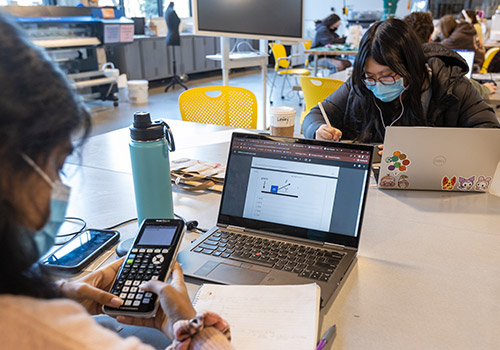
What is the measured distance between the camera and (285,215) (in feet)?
3.23

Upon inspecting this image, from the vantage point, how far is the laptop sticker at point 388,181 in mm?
1333

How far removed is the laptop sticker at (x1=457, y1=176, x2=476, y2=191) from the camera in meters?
1.31

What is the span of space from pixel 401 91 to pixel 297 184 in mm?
854

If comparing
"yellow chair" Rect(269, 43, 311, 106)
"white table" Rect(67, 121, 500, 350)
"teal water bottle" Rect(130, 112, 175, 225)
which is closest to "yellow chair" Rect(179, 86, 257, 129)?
"white table" Rect(67, 121, 500, 350)

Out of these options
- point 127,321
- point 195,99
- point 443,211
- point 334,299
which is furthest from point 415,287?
point 195,99

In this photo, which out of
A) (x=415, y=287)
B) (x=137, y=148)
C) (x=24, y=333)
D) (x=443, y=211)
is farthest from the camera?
(x=443, y=211)

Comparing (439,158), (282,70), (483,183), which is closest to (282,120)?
(439,158)

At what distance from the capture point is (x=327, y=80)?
105 inches

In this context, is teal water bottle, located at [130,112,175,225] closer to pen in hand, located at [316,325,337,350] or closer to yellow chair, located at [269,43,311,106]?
pen in hand, located at [316,325,337,350]

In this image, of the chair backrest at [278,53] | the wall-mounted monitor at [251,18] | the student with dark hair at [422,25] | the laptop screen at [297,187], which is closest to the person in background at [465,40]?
the student with dark hair at [422,25]

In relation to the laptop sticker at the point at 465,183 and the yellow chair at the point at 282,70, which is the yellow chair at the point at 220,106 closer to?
the laptop sticker at the point at 465,183

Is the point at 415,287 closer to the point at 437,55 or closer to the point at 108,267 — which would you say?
the point at 108,267

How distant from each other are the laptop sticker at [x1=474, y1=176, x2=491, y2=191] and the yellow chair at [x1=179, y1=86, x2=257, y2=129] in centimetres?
116

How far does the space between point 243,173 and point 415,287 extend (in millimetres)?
446
